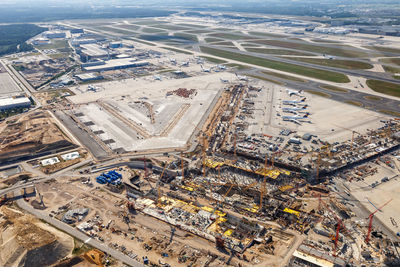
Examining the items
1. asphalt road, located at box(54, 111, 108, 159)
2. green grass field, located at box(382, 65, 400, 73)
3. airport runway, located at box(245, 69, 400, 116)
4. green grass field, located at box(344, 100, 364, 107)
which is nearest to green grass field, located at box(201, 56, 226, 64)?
airport runway, located at box(245, 69, 400, 116)

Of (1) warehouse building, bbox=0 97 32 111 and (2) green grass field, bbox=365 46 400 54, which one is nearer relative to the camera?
(1) warehouse building, bbox=0 97 32 111

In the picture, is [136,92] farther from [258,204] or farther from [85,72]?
[258,204]

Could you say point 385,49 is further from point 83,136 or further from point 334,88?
point 83,136

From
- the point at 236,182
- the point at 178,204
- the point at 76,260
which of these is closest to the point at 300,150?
the point at 236,182

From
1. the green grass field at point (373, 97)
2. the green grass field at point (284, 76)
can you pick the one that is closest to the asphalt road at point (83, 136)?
the green grass field at point (284, 76)

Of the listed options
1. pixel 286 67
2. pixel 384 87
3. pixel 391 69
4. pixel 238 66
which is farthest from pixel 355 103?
pixel 238 66

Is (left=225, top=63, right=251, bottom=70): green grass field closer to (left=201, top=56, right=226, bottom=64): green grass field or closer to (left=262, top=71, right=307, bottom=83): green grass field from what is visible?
(left=201, top=56, right=226, bottom=64): green grass field
